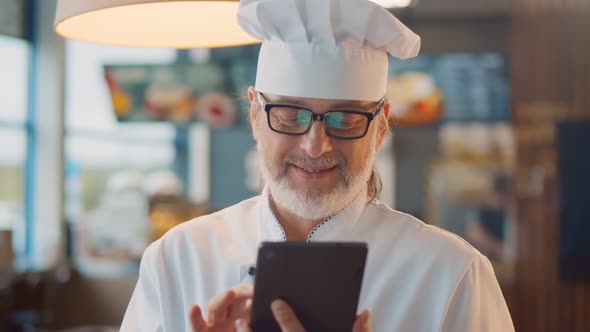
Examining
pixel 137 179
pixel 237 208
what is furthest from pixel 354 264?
pixel 137 179

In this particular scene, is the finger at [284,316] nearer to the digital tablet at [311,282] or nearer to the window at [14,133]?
the digital tablet at [311,282]

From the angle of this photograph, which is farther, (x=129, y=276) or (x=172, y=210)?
(x=129, y=276)

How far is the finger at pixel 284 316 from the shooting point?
128cm

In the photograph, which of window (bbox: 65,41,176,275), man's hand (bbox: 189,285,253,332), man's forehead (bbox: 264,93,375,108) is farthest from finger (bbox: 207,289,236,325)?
window (bbox: 65,41,176,275)

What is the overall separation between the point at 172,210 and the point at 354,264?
517 centimetres

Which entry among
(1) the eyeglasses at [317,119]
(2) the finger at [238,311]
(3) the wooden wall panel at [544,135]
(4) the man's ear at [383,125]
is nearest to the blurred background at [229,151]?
(3) the wooden wall panel at [544,135]

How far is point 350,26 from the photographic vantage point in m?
1.58

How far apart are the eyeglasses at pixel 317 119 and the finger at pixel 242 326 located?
0.37m

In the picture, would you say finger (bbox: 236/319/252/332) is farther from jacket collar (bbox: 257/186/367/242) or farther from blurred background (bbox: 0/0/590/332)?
blurred background (bbox: 0/0/590/332)

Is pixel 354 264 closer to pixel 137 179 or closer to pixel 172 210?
pixel 172 210

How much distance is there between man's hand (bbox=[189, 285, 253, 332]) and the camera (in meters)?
→ 1.36

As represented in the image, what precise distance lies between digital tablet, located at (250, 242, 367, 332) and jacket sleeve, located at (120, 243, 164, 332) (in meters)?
0.47

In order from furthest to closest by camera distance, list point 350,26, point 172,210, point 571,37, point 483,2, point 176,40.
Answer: point 483,2 < point 172,210 < point 571,37 < point 176,40 < point 350,26

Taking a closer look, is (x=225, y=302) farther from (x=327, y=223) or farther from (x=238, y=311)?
(x=327, y=223)
